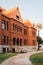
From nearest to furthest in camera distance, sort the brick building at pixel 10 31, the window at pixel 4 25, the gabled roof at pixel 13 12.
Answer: the brick building at pixel 10 31
the window at pixel 4 25
the gabled roof at pixel 13 12

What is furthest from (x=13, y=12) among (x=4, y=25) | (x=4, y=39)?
(x=4, y=39)

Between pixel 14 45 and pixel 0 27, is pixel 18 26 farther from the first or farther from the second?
pixel 0 27

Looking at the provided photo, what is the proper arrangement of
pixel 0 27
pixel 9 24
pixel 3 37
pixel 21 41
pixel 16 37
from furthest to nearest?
→ pixel 21 41
pixel 16 37
pixel 9 24
pixel 3 37
pixel 0 27

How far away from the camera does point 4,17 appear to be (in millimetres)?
42594

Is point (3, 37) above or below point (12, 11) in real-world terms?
Result: below

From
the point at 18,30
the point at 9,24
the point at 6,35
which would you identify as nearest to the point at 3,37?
the point at 6,35

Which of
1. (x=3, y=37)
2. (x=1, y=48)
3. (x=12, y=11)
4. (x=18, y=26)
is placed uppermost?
(x=12, y=11)

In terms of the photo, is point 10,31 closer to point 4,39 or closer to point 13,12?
point 4,39

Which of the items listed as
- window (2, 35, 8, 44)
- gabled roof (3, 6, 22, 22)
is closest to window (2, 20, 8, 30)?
window (2, 35, 8, 44)


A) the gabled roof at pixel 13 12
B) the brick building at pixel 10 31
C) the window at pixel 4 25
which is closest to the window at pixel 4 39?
the brick building at pixel 10 31

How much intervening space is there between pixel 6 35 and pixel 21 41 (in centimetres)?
1188

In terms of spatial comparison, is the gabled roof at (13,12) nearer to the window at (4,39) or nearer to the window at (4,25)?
the window at (4,25)

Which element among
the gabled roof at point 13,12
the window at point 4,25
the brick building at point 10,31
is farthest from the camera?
the gabled roof at point 13,12

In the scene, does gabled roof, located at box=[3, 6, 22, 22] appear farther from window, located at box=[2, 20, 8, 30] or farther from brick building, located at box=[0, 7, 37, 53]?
window, located at box=[2, 20, 8, 30]
